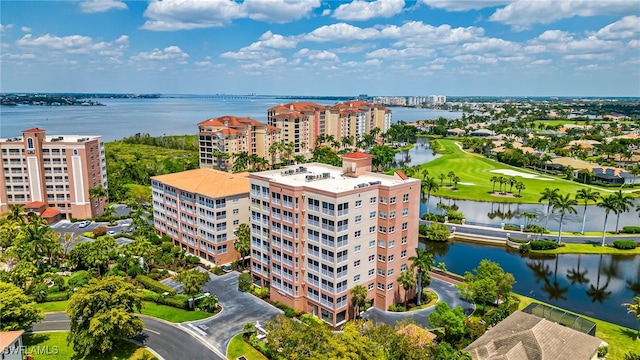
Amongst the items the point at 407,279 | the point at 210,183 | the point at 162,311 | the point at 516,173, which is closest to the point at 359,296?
the point at 407,279

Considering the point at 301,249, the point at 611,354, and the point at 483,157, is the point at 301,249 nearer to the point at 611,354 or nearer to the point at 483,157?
the point at 611,354

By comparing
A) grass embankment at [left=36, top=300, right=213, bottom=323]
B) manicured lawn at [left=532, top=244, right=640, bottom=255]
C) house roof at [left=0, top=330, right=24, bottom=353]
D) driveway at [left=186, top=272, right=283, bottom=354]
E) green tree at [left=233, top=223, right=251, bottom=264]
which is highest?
green tree at [left=233, top=223, right=251, bottom=264]

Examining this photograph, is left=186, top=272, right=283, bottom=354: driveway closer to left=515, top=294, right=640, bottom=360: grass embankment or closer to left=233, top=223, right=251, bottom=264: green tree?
left=233, top=223, right=251, bottom=264: green tree

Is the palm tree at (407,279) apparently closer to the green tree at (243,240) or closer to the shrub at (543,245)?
the green tree at (243,240)

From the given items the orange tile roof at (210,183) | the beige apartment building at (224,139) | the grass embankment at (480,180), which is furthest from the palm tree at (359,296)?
the beige apartment building at (224,139)

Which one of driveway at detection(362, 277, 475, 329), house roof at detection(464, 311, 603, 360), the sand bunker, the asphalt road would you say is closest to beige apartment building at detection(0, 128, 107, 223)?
the asphalt road
